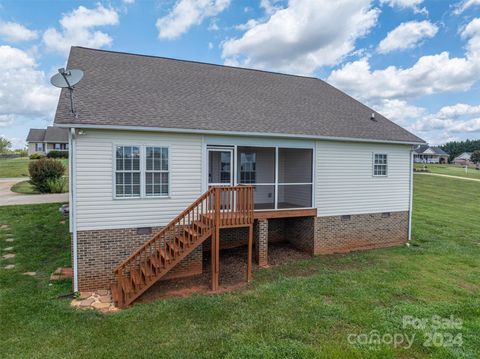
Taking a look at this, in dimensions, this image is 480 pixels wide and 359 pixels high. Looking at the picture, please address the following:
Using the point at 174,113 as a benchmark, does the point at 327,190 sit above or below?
below

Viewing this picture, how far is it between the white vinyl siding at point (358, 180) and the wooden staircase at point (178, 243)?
11.4 feet

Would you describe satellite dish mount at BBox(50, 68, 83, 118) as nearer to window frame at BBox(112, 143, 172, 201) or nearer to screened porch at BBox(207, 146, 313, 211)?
window frame at BBox(112, 143, 172, 201)

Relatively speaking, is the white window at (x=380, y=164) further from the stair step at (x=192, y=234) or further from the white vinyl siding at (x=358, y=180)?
the stair step at (x=192, y=234)

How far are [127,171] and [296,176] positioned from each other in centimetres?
610

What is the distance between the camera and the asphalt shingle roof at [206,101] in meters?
7.89

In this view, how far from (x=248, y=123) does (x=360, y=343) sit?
20.9 ft

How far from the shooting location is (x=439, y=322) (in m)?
5.61

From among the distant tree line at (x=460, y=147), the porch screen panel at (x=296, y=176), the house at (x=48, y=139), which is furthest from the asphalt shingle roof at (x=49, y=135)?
the distant tree line at (x=460, y=147)

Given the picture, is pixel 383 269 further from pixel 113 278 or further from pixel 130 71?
pixel 130 71

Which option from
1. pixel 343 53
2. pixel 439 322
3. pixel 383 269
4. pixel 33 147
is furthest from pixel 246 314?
pixel 33 147

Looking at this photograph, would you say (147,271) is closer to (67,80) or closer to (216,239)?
(216,239)

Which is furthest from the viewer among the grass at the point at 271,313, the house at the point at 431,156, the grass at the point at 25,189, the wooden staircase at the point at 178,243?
the house at the point at 431,156

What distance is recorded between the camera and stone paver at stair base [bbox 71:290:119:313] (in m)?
6.33

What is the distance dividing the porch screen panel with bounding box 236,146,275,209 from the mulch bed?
68.9 inches
